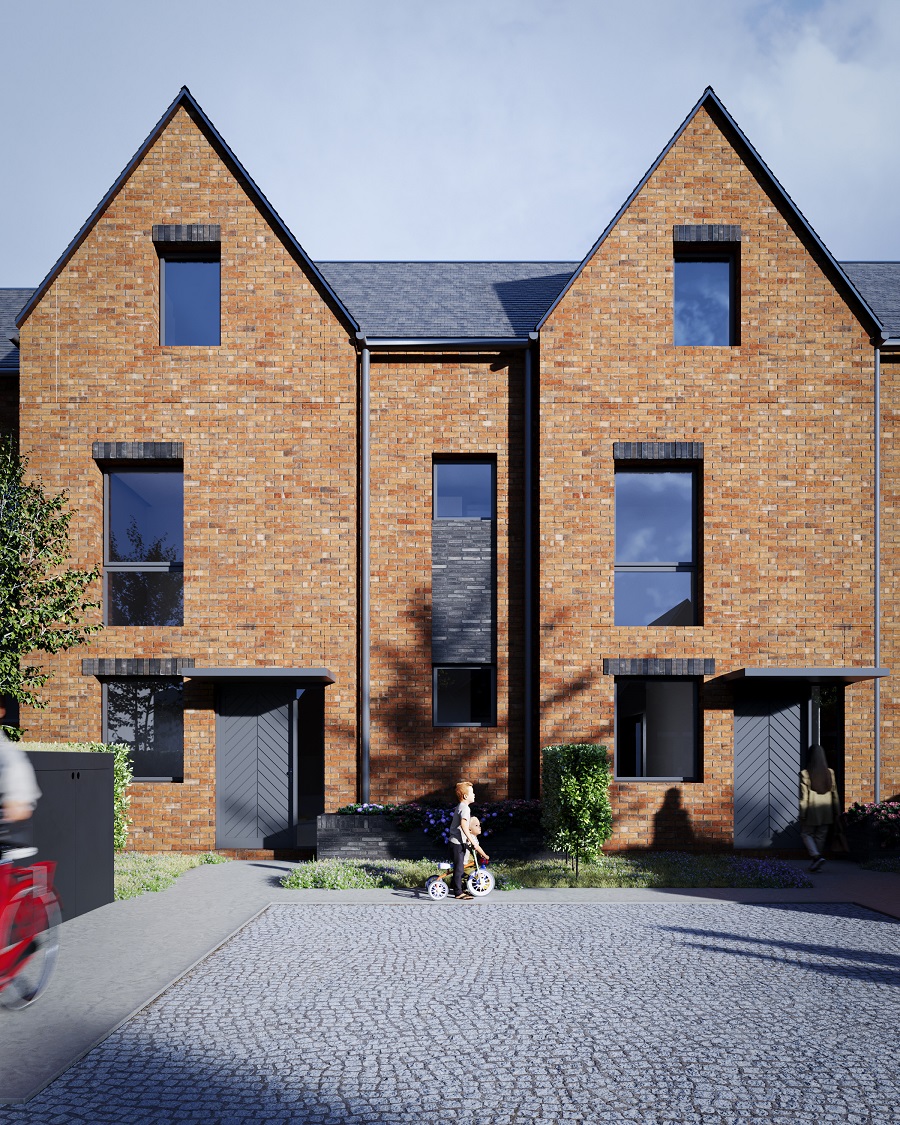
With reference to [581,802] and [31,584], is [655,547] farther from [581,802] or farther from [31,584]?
[31,584]

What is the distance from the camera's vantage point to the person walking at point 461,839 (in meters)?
10.6

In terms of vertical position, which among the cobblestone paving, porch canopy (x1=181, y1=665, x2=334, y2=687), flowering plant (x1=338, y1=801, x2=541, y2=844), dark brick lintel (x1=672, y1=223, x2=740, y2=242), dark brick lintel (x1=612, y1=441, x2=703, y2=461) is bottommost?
flowering plant (x1=338, y1=801, x2=541, y2=844)

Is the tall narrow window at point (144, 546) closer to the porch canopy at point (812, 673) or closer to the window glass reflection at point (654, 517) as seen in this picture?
the window glass reflection at point (654, 517)

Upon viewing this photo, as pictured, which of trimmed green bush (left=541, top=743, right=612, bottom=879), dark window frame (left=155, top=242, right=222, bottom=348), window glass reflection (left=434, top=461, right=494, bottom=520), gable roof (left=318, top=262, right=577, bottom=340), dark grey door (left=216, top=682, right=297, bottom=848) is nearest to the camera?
trimmed green bush (left=541, top=743, right=612, bottom=879)

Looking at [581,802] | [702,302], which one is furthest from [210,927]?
[702,302]

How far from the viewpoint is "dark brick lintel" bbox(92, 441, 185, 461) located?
46.6 ft

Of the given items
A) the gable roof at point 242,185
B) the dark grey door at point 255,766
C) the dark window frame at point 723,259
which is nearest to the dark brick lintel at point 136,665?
the dark grey door at point 255,766

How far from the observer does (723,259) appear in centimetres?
1480

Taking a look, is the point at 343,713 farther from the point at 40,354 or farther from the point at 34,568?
the point at 40,354

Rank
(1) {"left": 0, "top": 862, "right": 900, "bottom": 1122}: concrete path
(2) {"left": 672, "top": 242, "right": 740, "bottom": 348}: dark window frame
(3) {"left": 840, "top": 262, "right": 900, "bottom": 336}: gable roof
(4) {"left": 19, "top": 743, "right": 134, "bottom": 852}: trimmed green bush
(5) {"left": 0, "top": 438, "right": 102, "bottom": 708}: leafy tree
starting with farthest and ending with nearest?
(3) {"left": 840, "top": 262, "right": 900, "bottom": 336}: gable roof < (2) {"left": 672, "top": 242, "right": 740, "bottom": 348}: dark window frame < (5) {"left": 0, "top": 438, "right": 102, "bottom": 708}: leafy tree < (4) {"left": 19, "top": 743, "right": 134, "bottom": 852}: trimmed green bush < (1) {"left": 0, "top": 862, "right": 900, "bottom": 1122}: concrete path

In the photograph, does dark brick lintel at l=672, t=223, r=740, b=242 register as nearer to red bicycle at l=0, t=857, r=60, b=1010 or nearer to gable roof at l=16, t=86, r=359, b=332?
gable roof at l=16, t=86, r=359, b=332

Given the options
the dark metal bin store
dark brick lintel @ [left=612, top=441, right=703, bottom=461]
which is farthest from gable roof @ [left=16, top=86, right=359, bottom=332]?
the dark metal bin store

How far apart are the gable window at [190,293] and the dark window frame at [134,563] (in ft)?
6.60

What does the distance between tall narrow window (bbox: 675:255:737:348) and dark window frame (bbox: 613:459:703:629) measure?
202cm
